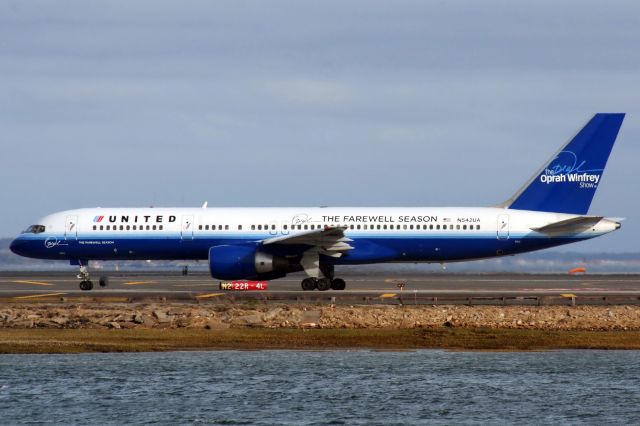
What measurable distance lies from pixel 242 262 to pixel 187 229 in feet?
18.0

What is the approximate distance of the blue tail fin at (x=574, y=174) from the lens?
59719 mm

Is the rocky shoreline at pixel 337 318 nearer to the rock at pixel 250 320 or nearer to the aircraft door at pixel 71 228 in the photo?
the rock at pixel 250 320

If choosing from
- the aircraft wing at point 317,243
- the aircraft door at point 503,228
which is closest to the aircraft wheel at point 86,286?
the aircraft wing at point 317,243

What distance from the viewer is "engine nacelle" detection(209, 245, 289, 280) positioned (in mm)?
55875

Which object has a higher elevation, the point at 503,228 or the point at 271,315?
the point at 503,228

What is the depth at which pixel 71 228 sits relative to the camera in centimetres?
6162

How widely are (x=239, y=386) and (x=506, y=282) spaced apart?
35.2 m

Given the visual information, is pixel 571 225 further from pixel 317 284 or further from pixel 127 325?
pixel 127 325

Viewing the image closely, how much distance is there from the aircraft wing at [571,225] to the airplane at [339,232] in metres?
0.05

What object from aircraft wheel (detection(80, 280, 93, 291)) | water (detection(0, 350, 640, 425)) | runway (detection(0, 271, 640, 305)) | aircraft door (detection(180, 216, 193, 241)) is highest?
aircraft door (detection(180, 216, 193, 241))

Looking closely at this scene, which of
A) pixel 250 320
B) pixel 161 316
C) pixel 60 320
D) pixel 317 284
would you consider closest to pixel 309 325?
pixel 250 320

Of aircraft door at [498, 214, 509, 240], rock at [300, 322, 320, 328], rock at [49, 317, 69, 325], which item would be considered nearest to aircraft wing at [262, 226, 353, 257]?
aircraft door at [498, 214, 509, 240]

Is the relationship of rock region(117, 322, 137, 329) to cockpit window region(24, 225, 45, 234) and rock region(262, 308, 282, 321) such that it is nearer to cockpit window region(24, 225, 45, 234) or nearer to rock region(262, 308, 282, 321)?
rock region(262, 308, 282, 321)

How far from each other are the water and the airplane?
51.6ft
